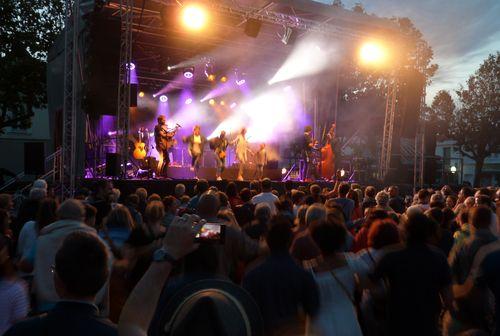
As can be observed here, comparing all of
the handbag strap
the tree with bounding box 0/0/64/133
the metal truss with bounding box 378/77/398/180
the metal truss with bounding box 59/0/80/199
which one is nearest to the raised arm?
the handbag strap

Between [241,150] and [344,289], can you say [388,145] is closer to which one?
[241,150]

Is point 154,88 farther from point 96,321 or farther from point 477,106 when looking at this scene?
point 477,106

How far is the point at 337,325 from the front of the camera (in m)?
2.46

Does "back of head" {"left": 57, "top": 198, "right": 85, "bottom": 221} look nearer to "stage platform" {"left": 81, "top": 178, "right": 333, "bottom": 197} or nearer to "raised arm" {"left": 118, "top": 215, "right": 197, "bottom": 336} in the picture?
"raised arm" {"left": 118, "top": 215, "right": 197, "bottom": 336}

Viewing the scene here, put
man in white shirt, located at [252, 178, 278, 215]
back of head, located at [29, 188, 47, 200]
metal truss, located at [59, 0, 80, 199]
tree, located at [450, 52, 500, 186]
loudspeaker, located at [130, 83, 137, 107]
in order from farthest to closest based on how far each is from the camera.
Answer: tree, located at [450, 52, 500, 186] → loudspeaker, located at [130, 83, 137, 107] → metal truss, located at [59, 0, 80, 199] → man in white shirt, located at [252, 178, 278, 215] → back of head, located at [29, 188, 47, 200]

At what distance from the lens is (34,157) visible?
38.4 feet

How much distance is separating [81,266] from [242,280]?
1255 mm

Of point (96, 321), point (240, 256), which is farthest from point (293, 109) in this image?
point (96, 321)

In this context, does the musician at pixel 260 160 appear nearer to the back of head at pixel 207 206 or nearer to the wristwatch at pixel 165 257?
the back of head at pixel 207 206

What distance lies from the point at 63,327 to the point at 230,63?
17230 millimetres

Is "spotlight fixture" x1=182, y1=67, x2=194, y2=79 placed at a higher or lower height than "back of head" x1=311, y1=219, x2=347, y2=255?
higher

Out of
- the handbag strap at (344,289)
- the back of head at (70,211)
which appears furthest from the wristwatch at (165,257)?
the back of head at (70,211)

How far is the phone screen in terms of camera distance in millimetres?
1780

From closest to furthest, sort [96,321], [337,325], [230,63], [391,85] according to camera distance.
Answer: [96,321]
[337,325]
[391,85]
[230,63]
